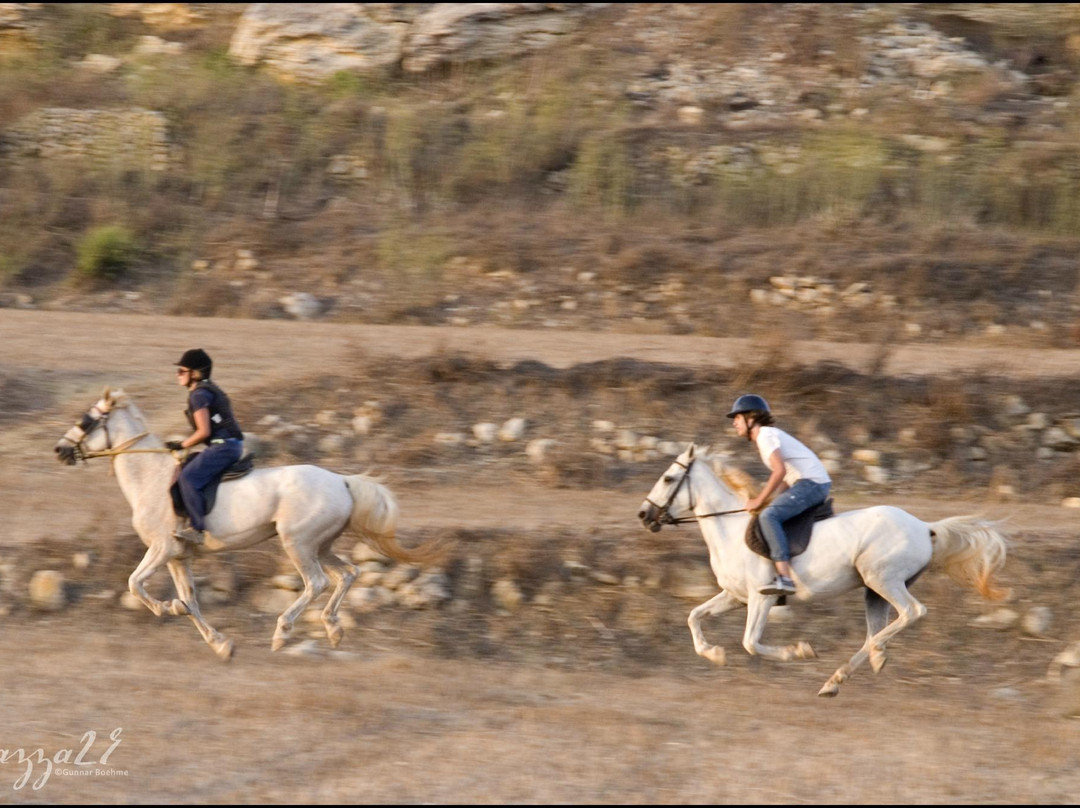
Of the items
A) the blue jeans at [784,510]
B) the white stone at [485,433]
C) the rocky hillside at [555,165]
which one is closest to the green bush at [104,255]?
the rocky hillside at [555,165]

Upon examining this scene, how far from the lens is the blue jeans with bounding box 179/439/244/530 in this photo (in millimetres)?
8844

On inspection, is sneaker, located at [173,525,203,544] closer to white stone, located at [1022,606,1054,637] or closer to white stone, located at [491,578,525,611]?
white stone, located at [491,578,525,611]

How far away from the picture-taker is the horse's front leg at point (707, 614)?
28.4ft

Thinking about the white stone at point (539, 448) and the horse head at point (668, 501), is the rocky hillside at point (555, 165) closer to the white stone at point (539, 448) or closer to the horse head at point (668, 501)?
the white stone at point (539, 448)

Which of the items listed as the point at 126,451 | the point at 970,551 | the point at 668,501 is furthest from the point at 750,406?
the point at 126,451

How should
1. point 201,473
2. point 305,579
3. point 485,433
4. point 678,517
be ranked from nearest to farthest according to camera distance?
point 678,517 < point 201,473 < point 305,579 < point 485,433

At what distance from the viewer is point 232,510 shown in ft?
29.4

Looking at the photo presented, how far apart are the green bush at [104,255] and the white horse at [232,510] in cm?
1135

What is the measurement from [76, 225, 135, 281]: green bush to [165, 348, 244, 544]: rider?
1172 centimetres

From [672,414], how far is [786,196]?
9.44 meters

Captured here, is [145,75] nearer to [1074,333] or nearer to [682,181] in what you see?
[682,181]

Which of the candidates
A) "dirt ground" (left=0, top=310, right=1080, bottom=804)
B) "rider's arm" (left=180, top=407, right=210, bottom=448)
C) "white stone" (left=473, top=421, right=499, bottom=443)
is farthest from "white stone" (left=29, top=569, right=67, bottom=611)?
"white stone" (left=473, top=421, right=499, bottom=443)

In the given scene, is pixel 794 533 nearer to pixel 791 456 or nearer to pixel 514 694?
pixel 791 456

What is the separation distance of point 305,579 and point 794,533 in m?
3.42
